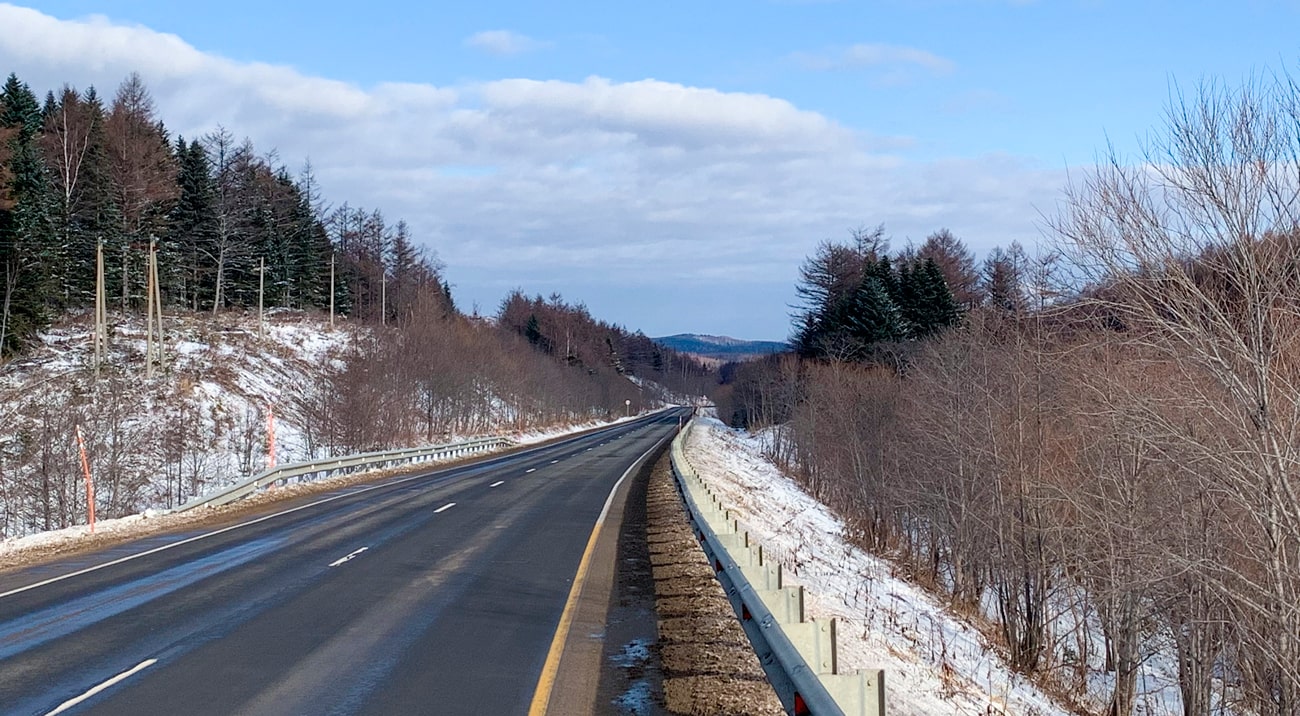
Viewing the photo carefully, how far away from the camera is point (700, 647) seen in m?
8.96

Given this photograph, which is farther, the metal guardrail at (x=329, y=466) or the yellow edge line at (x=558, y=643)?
the metal guardrail at (x=329, y=466)

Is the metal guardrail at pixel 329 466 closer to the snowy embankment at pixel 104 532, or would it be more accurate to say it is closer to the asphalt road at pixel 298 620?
the snowy embankment at pixel 104 532

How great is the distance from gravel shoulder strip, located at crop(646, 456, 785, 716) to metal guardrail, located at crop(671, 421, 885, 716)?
33 centimetres

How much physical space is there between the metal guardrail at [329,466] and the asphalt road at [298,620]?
3.93 metres

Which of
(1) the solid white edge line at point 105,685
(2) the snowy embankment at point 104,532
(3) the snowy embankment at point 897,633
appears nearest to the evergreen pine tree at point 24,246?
(2) the snowy embankment at point 104,532

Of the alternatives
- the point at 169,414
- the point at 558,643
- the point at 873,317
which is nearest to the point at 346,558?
the point at 558,643

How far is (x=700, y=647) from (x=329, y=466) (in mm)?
23505

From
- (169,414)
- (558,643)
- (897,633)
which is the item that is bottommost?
(897,633)

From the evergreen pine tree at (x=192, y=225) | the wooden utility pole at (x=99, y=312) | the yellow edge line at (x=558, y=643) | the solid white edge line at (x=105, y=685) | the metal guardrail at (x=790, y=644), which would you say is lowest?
the yellow edge line at (x=558, y=643)

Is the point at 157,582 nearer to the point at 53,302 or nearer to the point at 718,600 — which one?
the point at 718,600

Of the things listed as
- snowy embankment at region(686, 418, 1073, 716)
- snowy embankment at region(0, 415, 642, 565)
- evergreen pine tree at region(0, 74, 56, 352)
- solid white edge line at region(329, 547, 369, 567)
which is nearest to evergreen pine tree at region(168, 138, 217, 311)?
evergreen pine tree at region(0, 74, 56, 352)

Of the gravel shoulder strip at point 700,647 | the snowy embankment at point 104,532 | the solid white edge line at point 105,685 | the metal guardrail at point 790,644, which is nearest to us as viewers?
the metal guardrail at point 790,644

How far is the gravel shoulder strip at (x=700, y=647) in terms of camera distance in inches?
283

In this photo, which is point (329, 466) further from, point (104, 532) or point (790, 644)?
point (790, 644)
